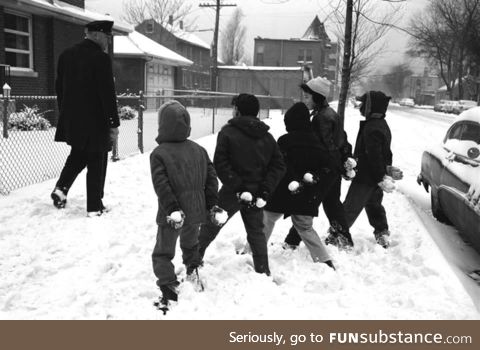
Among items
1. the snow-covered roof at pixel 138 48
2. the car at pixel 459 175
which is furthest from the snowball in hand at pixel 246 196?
the snow-covered roof at pixel 138 48

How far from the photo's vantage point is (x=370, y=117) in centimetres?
476

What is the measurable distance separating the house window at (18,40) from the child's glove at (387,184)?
12665 mm

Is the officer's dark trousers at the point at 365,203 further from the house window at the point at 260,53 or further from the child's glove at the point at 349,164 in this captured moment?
the house window at the point at 260,53

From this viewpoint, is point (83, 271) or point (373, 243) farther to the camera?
point (373, 243)

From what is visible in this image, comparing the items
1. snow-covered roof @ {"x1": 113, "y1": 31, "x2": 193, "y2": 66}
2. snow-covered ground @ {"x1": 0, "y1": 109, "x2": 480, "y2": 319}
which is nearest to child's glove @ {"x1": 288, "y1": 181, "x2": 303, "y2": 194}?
snow-covered ground @ {"x1": 0, "y1": 109, "x2": 480, "y2": 319}

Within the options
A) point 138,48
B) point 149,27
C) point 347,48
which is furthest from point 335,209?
point 149,27

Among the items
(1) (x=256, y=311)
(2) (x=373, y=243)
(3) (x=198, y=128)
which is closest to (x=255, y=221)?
(1) (x=256, y=311)

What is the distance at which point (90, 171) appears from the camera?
528 centimetres

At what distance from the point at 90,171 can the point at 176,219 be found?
249 cm

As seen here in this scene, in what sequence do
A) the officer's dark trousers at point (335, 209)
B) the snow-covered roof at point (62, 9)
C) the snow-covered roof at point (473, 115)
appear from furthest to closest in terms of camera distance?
the snow-covered roof at point (62, 9), the snow-covered roof at point (473, 115), the officer's dark trousers at point (335, 209)

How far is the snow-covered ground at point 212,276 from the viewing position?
336 centimetres

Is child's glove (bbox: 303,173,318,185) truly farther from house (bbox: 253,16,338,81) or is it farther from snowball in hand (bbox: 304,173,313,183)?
house (bbox: 253,16,338,81)
